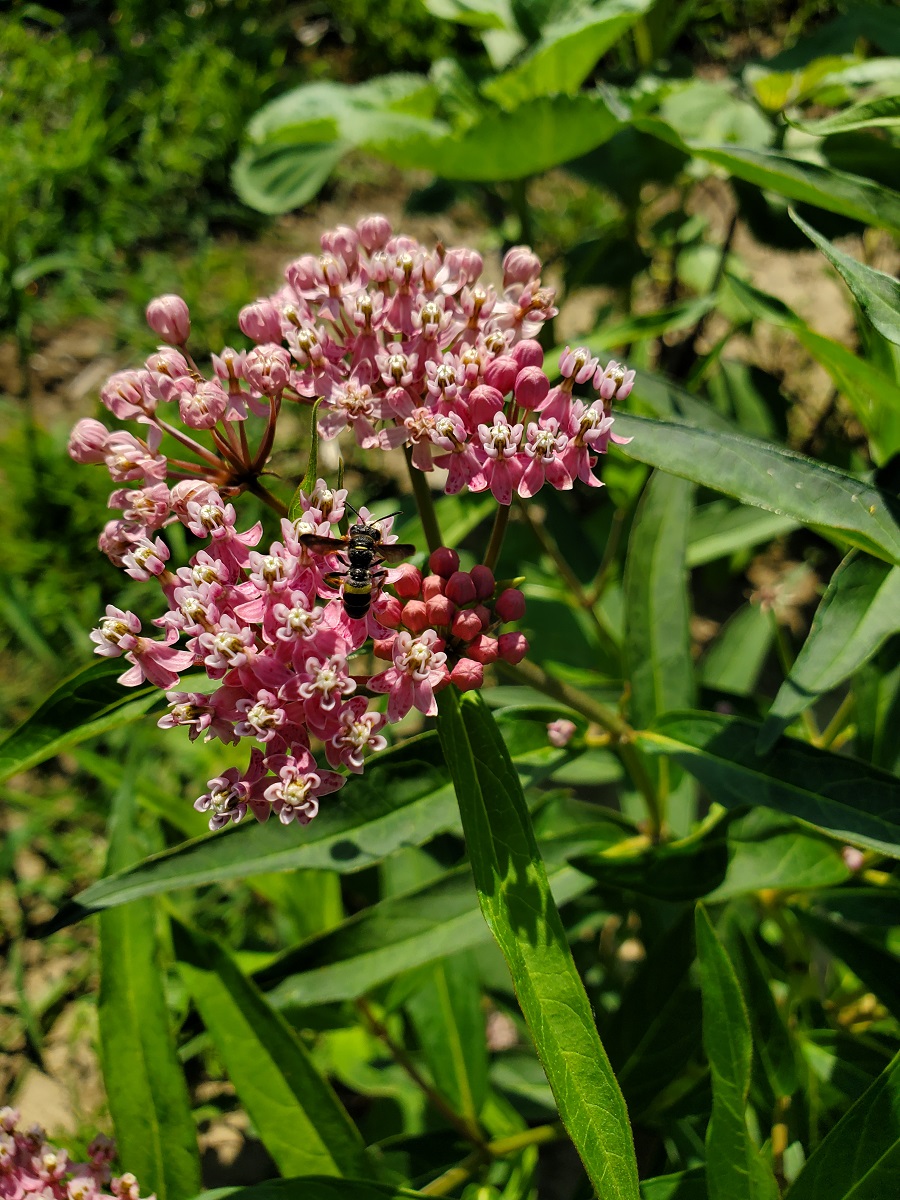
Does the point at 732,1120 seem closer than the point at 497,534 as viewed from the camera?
Yes

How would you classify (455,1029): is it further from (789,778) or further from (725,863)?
(789,778)

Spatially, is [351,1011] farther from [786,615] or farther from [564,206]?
[564,206]

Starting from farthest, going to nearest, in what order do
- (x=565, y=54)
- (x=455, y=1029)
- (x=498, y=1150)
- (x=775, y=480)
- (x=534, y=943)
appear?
(x=565, y=54) → (x=455, y=1029) → (x=498, y=1150) → (x=775, y=480) → (x=534, y=943)

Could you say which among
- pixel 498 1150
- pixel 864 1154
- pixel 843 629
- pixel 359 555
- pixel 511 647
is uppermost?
pixel 359 555

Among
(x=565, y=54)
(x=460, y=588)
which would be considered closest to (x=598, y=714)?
(x=460, y=588)

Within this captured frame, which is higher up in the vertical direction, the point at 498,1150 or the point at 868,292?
A: the point at 868,292

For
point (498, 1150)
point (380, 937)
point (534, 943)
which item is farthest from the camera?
point (498, 1150)

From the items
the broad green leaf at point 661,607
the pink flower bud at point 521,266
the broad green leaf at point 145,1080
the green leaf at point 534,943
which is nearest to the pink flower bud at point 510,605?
the green leaf at point 534,943
